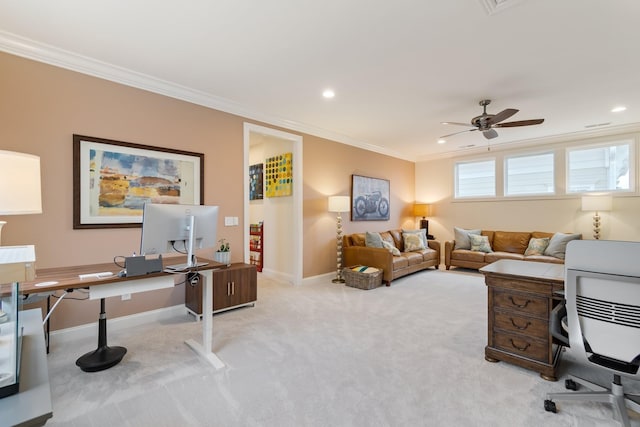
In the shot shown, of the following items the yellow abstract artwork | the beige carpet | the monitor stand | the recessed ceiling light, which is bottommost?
the beige carpet

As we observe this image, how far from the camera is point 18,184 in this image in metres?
→ 1.70

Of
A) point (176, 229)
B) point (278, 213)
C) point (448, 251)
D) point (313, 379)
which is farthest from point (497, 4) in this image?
point (448, 251)

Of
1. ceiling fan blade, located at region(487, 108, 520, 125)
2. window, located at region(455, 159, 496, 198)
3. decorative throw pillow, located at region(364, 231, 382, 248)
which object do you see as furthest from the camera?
window, located at region(455, 159, 496, 198)

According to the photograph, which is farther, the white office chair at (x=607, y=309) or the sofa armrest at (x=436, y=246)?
the sofa armrest at (x=436, y=246)

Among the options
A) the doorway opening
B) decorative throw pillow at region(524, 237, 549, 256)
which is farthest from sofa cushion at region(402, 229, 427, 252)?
the doorway opening

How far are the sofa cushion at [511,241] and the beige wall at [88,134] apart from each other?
16.6 ft

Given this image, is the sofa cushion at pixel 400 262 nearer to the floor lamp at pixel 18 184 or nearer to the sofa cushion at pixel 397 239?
the sofa cushion at pixel 397 239

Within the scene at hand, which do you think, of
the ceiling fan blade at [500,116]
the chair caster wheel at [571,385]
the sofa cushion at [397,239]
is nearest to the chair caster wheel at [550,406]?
the chair caster wheel at [571,385]

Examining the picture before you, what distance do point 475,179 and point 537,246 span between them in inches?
76.4

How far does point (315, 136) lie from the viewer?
16.3 ft

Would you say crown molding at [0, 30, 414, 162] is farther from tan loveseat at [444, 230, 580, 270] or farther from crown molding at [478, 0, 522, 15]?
tan loveseat at [444, 230, 580, 270]

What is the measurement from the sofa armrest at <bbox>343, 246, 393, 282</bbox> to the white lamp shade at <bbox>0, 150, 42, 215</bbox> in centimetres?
409

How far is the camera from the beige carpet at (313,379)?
1.69 m

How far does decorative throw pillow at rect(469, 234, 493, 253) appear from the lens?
576 cm
